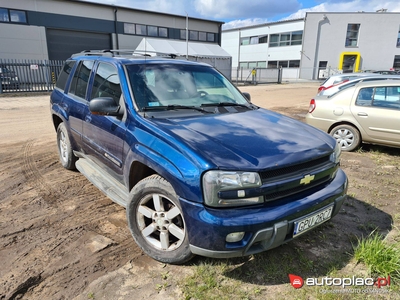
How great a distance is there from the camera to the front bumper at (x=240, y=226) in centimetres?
219

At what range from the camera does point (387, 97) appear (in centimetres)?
590

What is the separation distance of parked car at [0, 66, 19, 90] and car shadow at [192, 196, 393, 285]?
62.8ft

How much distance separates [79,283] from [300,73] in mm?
40649

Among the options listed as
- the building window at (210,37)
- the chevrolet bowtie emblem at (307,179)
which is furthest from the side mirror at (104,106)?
the building window at (210,37)

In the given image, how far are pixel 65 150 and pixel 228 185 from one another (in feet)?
12.2

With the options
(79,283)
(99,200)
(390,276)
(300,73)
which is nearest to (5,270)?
(79,283)

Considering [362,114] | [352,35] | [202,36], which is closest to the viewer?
[362,114]

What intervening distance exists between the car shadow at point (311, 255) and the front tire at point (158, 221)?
1.01 ft

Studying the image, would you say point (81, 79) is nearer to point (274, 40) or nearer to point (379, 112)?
point (379, 112)

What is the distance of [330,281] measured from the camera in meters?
2.59

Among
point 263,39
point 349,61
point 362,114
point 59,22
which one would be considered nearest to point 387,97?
point 362,114

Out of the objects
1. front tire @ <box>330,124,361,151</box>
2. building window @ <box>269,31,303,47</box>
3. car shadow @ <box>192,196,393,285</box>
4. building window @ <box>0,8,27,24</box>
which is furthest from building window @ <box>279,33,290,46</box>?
car shadow @ <box>192,196,393,285</box>

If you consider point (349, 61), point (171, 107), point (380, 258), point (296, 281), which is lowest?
point (296, 281)

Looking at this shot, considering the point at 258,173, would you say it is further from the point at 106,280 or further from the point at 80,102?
the point at 80,102
